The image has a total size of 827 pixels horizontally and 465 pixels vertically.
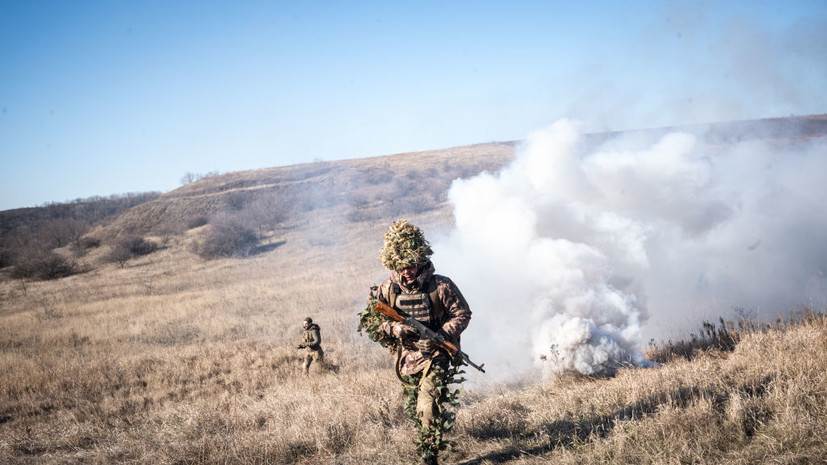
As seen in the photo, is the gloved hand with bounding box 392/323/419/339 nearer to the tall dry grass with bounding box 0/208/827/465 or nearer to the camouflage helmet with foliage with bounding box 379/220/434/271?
the camouflage helmet with foliage with bounding box 379/220/434/271

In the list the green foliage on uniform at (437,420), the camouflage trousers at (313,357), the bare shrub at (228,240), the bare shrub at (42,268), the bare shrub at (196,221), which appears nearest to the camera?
the green foliage on uniform at (437,420)

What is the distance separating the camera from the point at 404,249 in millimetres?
4023

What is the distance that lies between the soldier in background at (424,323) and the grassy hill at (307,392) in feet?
2.29

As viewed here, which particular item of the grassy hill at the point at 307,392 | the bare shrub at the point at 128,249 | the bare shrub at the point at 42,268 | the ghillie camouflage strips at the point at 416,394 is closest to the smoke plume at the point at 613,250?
the grassy hill at the point at 307,392

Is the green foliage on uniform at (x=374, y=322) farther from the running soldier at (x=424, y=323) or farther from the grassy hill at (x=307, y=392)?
the grassy hill at (x=307, y=392)

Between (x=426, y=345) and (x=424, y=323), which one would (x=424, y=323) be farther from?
(x=426, y=345)

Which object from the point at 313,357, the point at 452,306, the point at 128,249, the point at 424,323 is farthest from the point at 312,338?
the point at 128,249

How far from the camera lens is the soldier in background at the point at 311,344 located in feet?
29.9

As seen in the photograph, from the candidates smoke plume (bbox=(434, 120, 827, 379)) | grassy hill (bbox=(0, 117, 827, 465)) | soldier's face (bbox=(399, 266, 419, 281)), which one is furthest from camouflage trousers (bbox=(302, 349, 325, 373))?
soldier's face (bbox=(399, 266, 419, 281))

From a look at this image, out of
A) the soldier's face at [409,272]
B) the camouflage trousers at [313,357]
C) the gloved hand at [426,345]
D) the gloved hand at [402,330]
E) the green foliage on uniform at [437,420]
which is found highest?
the soldier's face at [409,272]

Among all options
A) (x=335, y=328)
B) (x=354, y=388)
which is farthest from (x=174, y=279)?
(x=354, y=388)

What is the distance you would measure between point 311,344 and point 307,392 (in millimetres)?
1973

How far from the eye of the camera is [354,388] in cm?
689

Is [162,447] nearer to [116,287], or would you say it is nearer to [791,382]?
[791,382]
